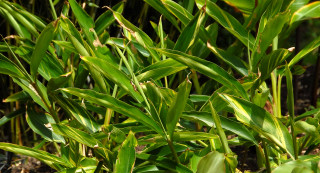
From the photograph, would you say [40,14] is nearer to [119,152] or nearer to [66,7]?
[66,7]

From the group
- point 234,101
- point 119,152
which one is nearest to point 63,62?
point 119,152

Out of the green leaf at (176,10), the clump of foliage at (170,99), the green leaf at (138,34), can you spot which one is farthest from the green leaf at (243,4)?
the green leaf at (138,34)

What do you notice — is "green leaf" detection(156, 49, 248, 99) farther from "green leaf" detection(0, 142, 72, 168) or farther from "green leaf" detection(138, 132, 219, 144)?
"green leaf" detection(0, 142, 72, 168)

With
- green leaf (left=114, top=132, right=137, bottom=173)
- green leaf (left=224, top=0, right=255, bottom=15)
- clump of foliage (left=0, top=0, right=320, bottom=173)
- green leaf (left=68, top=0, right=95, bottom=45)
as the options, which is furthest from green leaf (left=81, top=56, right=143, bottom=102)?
green leaf (left=224, top=0, right=255, bottom=15)

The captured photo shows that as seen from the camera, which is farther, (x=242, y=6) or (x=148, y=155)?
(x=242, y=6)

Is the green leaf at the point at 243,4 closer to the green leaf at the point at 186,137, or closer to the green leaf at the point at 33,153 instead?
the green leaf at the point at 186,137

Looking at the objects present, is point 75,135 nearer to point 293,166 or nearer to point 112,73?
point 112,73

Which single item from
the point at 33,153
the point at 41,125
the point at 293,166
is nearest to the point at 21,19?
the point at 41,125
